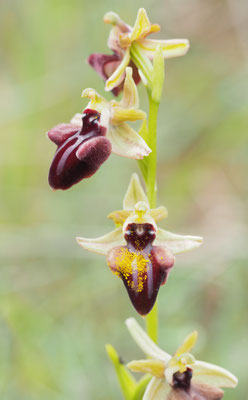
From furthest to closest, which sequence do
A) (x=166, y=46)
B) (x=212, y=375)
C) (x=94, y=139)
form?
(x=166, y=46) → (x=212, y=375) → (x=94, y=139)

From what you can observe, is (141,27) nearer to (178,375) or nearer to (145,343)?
(145,343)

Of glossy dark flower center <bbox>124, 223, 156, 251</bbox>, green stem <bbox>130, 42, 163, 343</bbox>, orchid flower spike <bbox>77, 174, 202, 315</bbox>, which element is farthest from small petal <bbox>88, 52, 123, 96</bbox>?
glossy dark flower center <bbox>124, 223, 156, 251</bbox>

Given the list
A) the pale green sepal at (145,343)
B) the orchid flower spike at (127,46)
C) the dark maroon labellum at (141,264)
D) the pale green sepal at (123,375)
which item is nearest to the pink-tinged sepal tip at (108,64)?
the orchid flower spike at (127,46)

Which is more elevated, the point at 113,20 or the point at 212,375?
the point at 113,20

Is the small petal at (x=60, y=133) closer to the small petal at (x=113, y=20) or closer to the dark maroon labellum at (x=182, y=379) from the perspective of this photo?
the small petal at (x=113, y=20)

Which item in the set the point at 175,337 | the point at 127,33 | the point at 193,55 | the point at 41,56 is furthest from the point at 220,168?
the point at 127,33

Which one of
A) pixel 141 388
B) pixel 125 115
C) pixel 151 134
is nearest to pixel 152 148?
pixel 151 134
